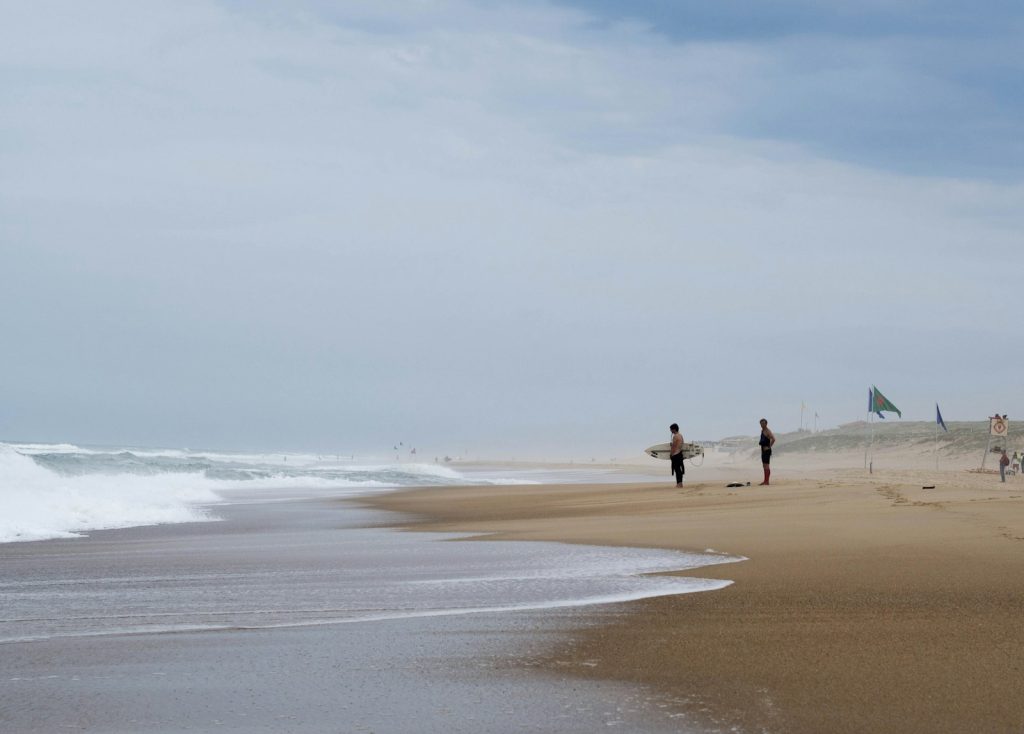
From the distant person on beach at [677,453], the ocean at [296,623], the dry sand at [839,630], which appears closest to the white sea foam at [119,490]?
the ocean at [296,623]

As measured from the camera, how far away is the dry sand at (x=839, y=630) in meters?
4.73

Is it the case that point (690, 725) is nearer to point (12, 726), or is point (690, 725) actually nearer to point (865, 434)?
point (12, 726)

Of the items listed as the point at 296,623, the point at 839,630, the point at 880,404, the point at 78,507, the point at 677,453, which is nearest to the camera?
the point at 839,630

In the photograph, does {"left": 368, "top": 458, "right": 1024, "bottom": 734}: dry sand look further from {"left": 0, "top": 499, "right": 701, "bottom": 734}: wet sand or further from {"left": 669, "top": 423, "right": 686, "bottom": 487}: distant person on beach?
{"left": 669, "top": 423, "right": 686, "bottom": 487}: distant person on beach

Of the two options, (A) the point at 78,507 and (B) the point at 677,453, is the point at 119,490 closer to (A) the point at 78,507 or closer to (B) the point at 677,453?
(A) the point at 78,507

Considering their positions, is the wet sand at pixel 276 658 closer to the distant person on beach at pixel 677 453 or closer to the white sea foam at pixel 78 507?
the white sea foam at pixel 78 507

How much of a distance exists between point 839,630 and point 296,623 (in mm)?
3503

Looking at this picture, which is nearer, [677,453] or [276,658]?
[276,658]

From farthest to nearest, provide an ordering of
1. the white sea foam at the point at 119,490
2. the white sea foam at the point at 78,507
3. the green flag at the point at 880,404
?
1. the green flag at the point at 880,404
2. the white sea foam at the point at 119,490
3. the white sea foam at the point at 78,507

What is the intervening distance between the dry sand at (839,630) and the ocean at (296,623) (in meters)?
0.44

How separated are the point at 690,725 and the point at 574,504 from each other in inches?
708

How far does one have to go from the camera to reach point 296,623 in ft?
23.8

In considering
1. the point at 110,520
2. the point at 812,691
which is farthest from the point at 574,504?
the point at 812,691

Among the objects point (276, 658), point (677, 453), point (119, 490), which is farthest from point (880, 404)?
point (276, 658)
